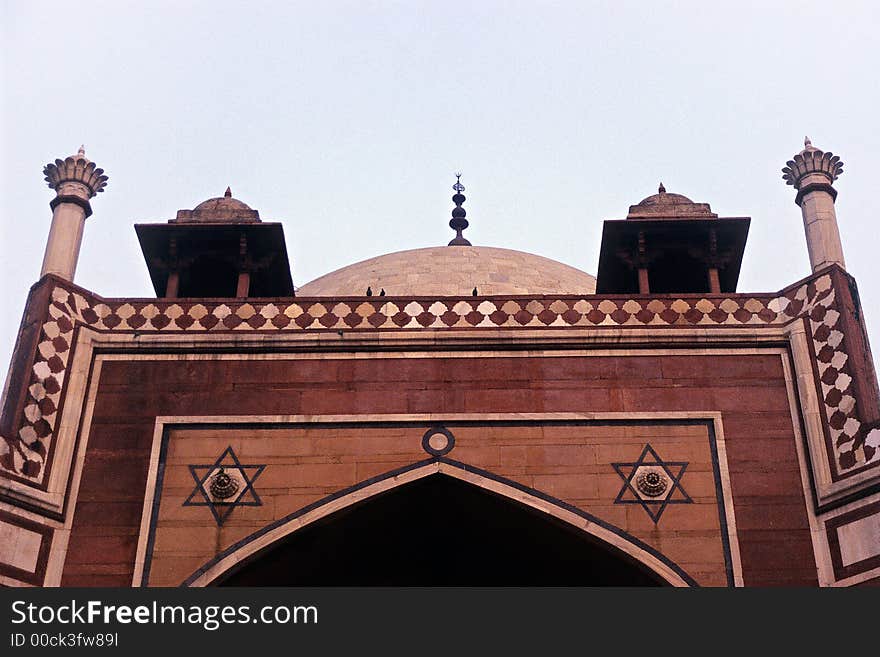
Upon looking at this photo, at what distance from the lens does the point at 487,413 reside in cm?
1332

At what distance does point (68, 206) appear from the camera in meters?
14.7

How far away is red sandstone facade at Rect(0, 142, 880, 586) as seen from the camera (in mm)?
12586

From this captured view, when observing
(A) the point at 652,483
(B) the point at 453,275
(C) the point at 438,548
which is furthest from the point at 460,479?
(B) the point at 453,275

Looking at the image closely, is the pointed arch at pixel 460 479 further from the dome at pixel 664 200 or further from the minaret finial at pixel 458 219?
the minaret finial at pixel 458 219

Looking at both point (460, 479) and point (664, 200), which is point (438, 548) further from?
point (664, 200)

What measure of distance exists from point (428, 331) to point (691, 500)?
2628mm

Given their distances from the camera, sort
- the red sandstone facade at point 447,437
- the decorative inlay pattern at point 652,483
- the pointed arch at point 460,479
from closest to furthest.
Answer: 1. the pointed arch at point 460,479
2. the red sandstone facade at point 447,437
3. the decorative inlay pattern at point 652,483

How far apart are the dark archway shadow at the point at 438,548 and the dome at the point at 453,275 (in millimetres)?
4093

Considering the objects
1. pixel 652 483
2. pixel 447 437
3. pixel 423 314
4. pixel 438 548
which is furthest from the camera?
pixel 423 314

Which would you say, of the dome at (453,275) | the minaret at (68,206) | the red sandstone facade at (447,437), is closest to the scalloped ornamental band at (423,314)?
the red sandstone facade at (447,437)

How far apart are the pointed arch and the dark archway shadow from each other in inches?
1.7

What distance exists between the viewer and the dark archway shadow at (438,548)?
12.8 m

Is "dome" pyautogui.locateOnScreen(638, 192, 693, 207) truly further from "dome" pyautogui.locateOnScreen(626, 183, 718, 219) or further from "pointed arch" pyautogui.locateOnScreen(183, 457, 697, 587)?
"pointed arch" pyautogui.locateOnScreen(183, 457, 697, 587)

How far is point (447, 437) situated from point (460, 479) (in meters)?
0.42
